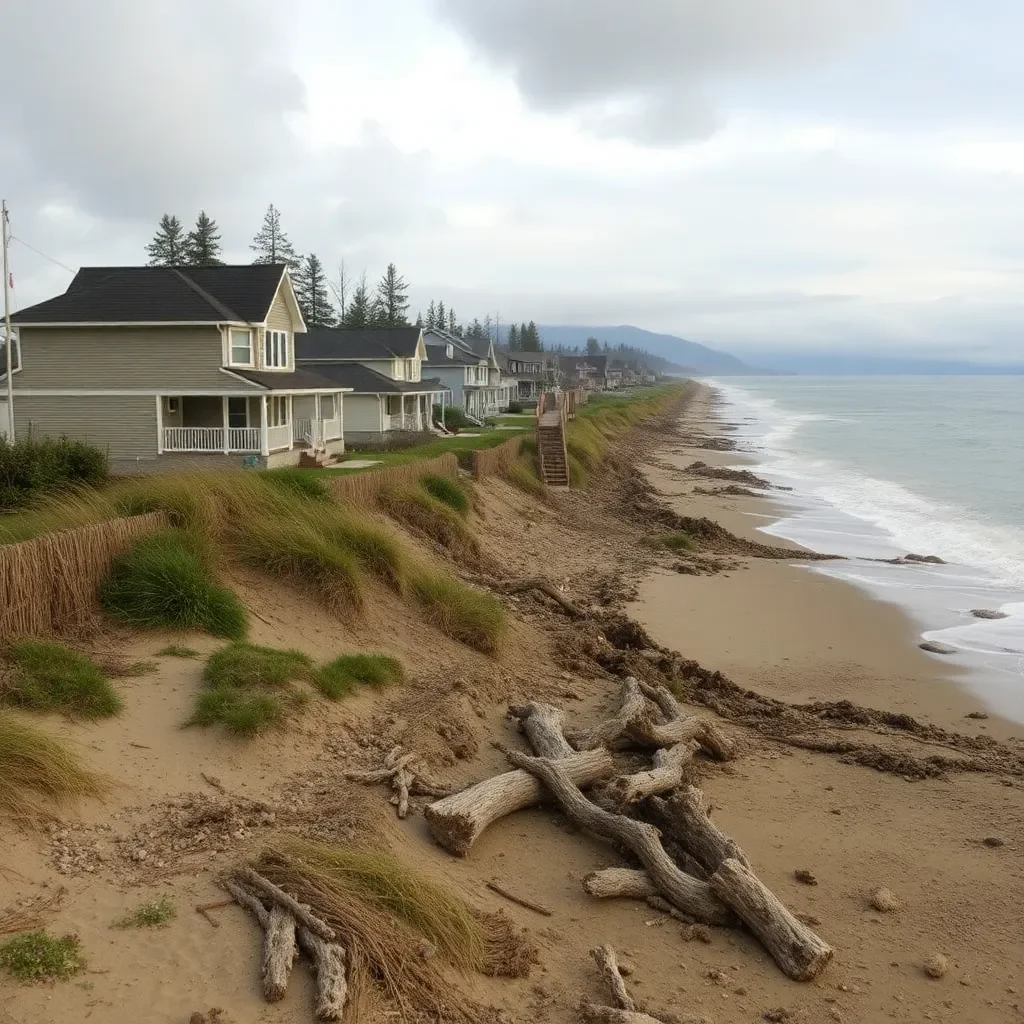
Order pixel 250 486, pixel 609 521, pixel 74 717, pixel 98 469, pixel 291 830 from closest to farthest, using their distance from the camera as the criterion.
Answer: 1. pixel 291 830
2. pixel 74 717
3. pixel 250 486
4. pixel 98 469
5. pixel 609 521

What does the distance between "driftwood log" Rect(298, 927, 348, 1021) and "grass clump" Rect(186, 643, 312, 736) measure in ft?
9.41

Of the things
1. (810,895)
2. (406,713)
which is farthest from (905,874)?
(406,713)

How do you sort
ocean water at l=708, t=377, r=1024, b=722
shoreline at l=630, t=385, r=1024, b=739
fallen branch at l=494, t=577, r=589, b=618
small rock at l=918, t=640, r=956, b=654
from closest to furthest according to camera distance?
shoreline at l=630, t=385, r=1024, b=739, small rock at l=918, t=640, r=956, b=654, fallen branch at l=494, t=577, r=589, b=618, ocean water at l=708, t=377, r=1024, b=722

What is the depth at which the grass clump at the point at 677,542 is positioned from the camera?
24.1m

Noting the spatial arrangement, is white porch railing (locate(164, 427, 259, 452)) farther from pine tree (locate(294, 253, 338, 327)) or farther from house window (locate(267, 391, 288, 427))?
pine tree (locate(294, 253, 338, 327))

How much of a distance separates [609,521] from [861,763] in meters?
18.3

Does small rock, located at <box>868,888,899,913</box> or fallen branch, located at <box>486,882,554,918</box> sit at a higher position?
fallen branch, located at <box>486,882,554,918</box>

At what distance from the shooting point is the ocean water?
16094mm

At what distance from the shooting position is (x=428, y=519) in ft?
59.5

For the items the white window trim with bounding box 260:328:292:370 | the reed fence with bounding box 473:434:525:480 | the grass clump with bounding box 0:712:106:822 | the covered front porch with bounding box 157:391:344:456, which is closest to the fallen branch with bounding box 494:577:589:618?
the grass clump with bounding box 0:712:106:822

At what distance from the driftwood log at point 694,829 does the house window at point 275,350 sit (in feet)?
78.1

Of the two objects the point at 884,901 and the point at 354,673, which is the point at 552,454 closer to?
the point at 354,673

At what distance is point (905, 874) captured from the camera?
7953 mm

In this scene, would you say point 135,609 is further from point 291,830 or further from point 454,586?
point 454,586
